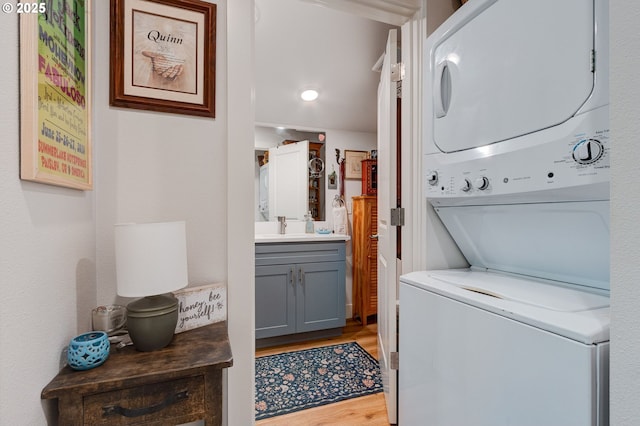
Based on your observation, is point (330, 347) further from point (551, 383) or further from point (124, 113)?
point (124, 113)

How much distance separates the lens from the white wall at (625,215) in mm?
527

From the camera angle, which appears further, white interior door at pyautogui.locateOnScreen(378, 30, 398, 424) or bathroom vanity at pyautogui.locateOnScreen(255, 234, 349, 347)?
bathroom vanity at pyautogui.locateOnScreen(255, 234, 349, 347)

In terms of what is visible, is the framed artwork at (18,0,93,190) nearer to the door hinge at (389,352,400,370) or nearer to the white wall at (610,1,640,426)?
the white wall at (610,1,640,426)

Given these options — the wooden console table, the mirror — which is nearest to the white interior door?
the wooden console table

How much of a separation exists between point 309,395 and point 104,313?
1.42m

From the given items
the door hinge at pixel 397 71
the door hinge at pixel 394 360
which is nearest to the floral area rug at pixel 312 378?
the door hinge at pixel 394 360

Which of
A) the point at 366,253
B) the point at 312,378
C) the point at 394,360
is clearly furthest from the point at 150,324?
the point at 366,253

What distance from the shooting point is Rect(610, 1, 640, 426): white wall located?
0.53 metres

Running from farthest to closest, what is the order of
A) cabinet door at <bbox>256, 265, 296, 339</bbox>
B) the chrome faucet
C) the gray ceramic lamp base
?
the chrome faucet < cabinet door at <bbox>256, 265, 296, 339</bbox> < the gray ceramic lamp base

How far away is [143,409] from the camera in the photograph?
0.78 metres

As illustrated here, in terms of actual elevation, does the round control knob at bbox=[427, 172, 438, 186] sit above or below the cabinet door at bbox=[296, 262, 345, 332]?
above

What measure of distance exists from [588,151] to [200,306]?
1.25m

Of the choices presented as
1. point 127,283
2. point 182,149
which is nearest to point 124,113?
point 182,149

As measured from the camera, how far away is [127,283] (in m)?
0.84
